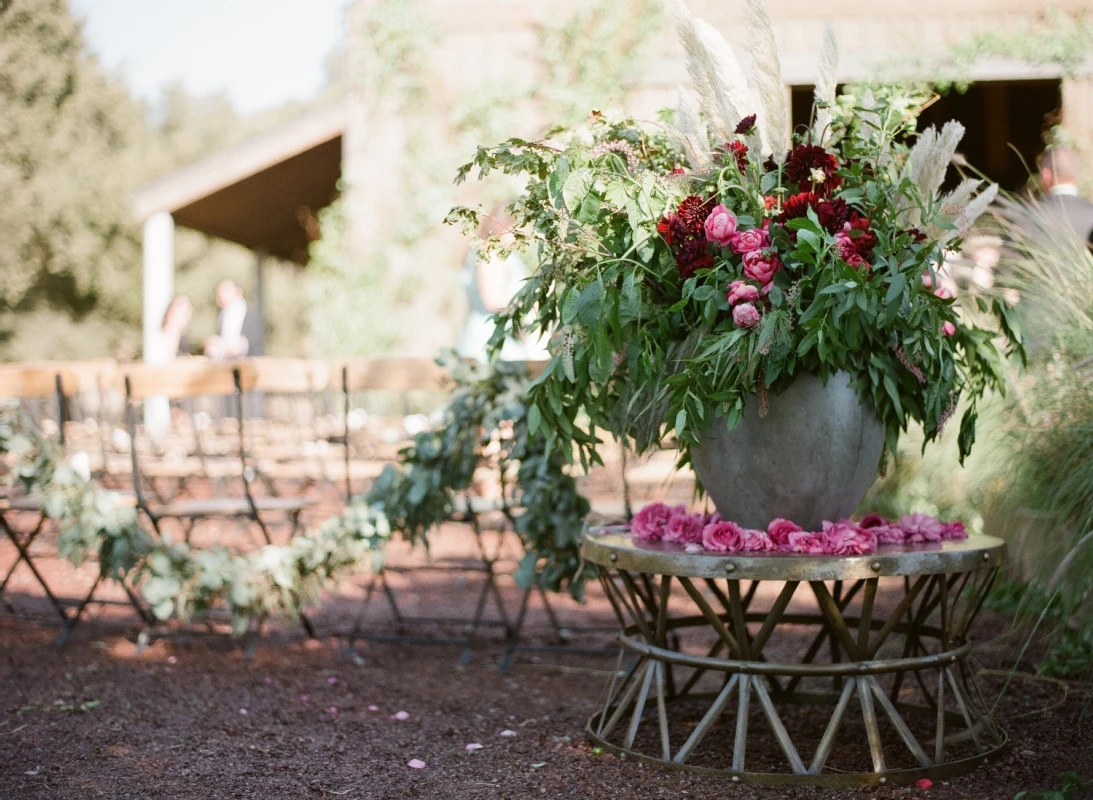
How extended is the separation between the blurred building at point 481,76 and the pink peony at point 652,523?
22.1 feet

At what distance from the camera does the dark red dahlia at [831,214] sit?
254 cm

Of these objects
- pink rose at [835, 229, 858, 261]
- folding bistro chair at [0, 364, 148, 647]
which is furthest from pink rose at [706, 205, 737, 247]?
folding bistro chair at [0, 364, 148, 647]

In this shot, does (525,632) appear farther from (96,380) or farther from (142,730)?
(96,380)

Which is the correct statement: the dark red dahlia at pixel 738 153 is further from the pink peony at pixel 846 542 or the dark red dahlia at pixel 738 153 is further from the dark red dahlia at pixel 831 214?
the pink peony at pixel 846 542

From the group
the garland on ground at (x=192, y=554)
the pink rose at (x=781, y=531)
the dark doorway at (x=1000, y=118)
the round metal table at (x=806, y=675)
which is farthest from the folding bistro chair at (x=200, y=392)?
the dark doorway at (x=1000, y=118)

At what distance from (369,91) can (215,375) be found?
6.49 meters

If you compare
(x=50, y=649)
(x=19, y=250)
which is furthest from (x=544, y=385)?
(x=19, y=250)

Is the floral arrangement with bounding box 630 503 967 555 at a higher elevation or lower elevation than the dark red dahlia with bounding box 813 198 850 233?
lower

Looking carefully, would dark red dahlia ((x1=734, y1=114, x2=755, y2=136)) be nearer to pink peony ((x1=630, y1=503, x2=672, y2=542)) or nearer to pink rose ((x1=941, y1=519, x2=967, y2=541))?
pink peony ((x1=630, y1=503, x2=672, y2=542))

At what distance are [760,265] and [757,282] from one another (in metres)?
0.04

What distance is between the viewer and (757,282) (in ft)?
8.23

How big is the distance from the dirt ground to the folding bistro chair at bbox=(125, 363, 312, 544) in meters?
0.48

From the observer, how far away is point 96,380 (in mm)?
5688

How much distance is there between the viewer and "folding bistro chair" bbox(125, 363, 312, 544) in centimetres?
402
